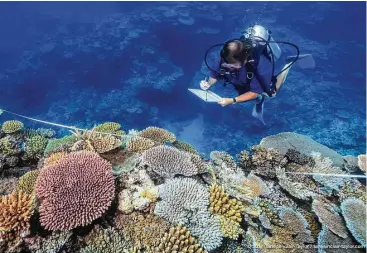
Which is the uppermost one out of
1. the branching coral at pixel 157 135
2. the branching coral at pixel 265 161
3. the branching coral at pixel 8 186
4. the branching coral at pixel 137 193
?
the branching coral at pixel 137 193

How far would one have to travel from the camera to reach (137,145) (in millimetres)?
4367

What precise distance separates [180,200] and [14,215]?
A: 6.06 ft

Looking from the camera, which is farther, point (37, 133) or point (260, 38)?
point (37, 133)

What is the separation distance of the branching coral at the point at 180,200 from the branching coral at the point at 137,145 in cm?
Answer: 111

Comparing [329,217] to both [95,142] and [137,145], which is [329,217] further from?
[95,142]

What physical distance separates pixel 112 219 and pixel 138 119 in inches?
648

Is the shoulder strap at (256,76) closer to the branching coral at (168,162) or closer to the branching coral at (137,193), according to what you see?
the branching coral at (168,162)

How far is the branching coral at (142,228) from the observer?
297 cm

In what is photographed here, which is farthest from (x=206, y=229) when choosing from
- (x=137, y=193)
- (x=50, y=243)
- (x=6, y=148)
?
(x=6, y=148)

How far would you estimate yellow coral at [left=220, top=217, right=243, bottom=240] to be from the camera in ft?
10.7

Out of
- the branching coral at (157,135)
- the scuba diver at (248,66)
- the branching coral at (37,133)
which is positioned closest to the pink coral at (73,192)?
the branching coral at (157,135)

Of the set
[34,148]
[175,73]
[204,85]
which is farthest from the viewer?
[175,73]

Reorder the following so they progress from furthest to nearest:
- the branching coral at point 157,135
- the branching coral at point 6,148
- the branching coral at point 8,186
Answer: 1. the branching coral at point 6,148
2. the branching coral at point 157,135
3. the branching coral at point 8,186

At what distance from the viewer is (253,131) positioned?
18.6 m
